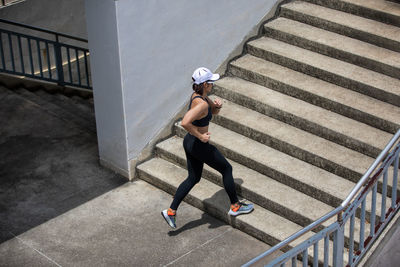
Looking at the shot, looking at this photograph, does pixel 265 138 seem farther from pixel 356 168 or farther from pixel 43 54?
pixel 43 54

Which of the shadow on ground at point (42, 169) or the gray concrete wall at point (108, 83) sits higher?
the gray concrete wall at point (108, 83)

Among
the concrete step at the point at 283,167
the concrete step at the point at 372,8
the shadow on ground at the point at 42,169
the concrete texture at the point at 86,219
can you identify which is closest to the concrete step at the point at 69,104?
the shadow on ground at the point at 42,169

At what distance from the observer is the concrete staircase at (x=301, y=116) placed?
7508 mm

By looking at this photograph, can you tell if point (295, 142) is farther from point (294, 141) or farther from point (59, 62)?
point (59, 62)

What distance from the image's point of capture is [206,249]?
7211 mm

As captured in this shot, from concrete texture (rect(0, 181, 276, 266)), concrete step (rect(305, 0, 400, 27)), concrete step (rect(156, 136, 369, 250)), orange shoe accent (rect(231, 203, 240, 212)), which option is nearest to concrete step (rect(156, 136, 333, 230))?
concrete step (rect(156, 136, 369, 250))

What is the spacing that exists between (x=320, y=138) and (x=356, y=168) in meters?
0.75

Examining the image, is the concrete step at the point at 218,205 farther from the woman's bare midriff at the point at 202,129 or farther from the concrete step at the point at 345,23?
the concrete step at the point at 345,23

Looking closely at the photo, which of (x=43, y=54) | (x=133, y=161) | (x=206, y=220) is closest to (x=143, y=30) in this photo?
(x=133, y=161)

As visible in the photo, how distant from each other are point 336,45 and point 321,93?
954 millimetres

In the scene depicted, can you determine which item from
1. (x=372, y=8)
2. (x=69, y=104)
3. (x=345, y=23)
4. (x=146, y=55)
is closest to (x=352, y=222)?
(x=146, y=55)

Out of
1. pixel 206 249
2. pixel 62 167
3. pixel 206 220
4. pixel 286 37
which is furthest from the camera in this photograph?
pixel 286 37

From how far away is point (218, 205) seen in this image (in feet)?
25.2

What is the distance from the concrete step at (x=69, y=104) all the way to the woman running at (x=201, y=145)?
340 centimetres
